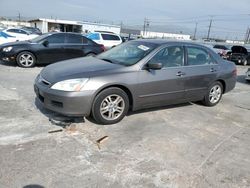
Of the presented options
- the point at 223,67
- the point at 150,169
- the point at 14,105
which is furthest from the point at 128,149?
the point at 223,67

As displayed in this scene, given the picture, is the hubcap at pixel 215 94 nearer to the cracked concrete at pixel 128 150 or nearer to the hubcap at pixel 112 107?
the cracked concrete at pixel 128 150

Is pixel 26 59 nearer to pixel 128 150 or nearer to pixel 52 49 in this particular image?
pixel 52 49

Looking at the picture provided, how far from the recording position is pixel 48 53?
10.1 meters

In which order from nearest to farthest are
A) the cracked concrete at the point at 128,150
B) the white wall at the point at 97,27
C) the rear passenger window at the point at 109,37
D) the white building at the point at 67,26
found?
the cracked concrete at the point at 128,150 < the rear passenger window at the point at 109,37 < the white building at the point at 67,26 < the white wall at the point at 97,27

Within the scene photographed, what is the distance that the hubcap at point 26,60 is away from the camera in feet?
32.0

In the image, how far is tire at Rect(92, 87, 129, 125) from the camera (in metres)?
4.40

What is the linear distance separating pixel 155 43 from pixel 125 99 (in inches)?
55.5

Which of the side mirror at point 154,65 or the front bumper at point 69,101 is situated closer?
the front bumper at point 69,101

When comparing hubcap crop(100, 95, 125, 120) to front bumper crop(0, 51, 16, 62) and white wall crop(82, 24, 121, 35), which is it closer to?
front bumper crop(0, 51, 16, 62)

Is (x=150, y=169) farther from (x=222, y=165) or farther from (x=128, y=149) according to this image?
(x=222, y=165)

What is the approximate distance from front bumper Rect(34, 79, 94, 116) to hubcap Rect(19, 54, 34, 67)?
6040 mm

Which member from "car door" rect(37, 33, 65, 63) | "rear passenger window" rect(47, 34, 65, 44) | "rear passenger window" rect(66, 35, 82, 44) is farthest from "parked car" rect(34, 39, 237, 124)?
"rear passenger window" rect(66, 35, 82, 44)

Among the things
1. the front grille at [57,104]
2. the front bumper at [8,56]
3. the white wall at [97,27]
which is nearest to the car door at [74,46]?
the front bumper at [8,56]

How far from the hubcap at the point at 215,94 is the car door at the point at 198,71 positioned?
30cm
